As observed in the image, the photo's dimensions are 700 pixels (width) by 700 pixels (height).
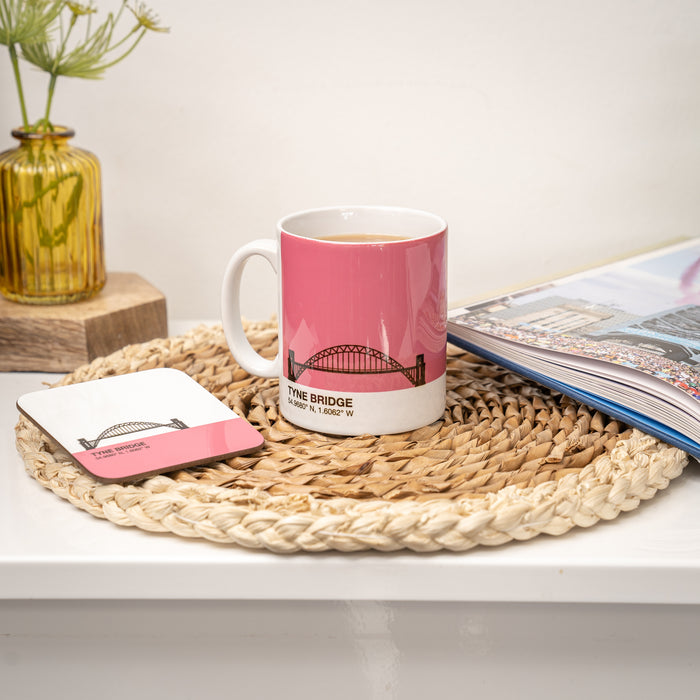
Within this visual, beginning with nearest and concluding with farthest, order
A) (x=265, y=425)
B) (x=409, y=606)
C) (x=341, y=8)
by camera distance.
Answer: (x=409, y=606) < (x=265, y=425) < (x=341, y=8)

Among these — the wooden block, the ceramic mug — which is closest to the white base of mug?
the ceramic mug

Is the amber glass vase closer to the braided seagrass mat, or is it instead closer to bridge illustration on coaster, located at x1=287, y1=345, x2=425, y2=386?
the braided seagrass mat

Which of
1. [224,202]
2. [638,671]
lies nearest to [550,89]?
[224,202]

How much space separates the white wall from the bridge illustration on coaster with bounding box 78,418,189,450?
0.48 meters

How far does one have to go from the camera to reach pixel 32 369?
0.74m

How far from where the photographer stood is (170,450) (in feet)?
1.63

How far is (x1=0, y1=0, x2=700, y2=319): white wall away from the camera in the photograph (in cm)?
88

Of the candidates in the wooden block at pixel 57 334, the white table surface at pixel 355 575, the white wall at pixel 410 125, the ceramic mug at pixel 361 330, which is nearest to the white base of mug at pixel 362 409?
the ceramic mug at pixel 361 330

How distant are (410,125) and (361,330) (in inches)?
18.6

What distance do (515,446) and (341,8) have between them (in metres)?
0.55

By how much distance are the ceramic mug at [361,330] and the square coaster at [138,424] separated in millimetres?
49

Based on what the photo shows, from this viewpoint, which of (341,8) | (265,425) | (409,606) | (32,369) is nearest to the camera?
(409,606)

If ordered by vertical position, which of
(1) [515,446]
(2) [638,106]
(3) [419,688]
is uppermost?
(2) [638,106]

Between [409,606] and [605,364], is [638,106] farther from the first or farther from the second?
[409,606]
